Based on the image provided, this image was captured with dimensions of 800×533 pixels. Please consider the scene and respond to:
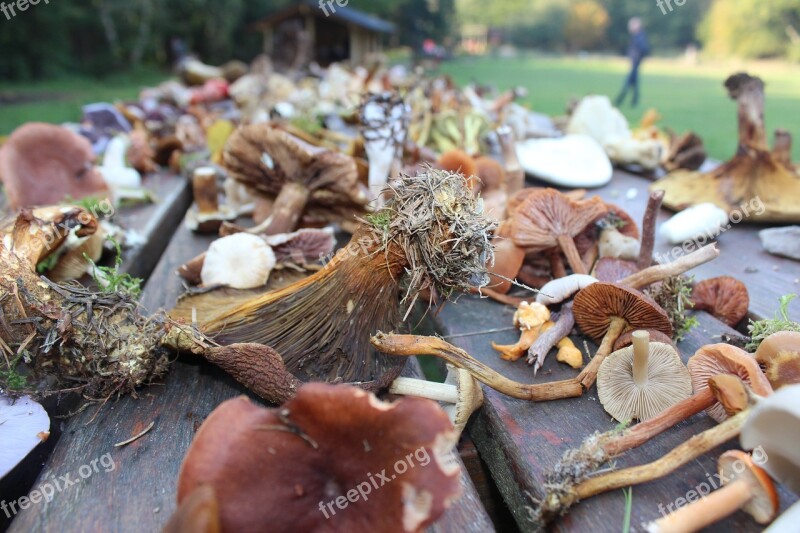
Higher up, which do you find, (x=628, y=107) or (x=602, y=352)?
(x=602, y=352)

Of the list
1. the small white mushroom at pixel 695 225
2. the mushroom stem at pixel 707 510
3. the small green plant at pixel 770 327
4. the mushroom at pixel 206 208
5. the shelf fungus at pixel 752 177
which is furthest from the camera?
the mushroom at pixel 206 208

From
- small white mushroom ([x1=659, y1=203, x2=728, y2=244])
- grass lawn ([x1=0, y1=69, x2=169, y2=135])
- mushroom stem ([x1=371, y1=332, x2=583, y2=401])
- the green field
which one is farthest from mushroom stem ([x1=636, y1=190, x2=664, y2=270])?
grass lawn ([x1=0, y1=69, x2=169, y2=135])

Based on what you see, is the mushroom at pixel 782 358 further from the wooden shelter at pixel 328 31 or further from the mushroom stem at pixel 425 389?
the wooden shelter at pixel 328 31

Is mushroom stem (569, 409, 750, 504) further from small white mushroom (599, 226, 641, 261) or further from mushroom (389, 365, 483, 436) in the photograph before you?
small white mushroom (599, 226, 641, 261)

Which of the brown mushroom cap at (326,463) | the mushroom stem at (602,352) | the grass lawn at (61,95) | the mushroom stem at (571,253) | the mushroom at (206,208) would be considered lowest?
the grass lawn at (61,95)

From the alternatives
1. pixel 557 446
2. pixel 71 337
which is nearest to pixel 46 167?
pixel 71 337

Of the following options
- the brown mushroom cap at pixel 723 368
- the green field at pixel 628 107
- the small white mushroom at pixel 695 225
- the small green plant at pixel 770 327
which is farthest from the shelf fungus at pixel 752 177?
the green field at pixel 628 107

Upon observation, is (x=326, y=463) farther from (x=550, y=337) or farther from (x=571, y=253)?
(x=571, y=253)

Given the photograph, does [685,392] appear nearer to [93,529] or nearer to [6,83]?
[93,529]
